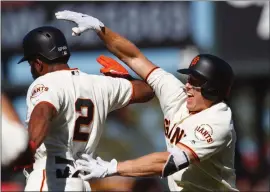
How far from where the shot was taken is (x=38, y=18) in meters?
16.5

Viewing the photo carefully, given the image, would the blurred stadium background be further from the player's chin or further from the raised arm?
the player's chin

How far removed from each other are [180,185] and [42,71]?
146 cm

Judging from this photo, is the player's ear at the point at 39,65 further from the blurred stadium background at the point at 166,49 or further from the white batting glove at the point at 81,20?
the blurred stadium background at the point at 166,49

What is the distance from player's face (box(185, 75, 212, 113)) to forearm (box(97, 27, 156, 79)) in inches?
19.3

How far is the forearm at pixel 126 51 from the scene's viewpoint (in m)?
7.43

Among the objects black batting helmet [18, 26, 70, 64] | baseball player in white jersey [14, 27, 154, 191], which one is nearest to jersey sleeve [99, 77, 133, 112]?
baseball player in white jersey [14, 27, 154, 191]

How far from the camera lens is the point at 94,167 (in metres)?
6.44

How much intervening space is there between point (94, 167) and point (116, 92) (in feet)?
2.59

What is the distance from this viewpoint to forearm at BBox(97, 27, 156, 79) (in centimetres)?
743

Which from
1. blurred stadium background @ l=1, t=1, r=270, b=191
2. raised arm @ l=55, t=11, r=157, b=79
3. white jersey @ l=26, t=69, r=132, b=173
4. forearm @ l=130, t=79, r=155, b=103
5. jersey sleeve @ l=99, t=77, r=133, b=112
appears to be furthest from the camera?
blurred stadium background @ l=1, t=1, r=270, b=191

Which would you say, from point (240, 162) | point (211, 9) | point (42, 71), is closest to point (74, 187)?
point (42, 71)

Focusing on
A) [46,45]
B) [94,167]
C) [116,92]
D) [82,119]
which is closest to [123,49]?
[116,92]

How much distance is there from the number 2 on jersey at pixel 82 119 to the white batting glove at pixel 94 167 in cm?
21

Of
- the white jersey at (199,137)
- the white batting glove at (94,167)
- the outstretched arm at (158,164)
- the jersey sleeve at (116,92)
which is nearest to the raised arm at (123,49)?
the white jersey at (199,137)
